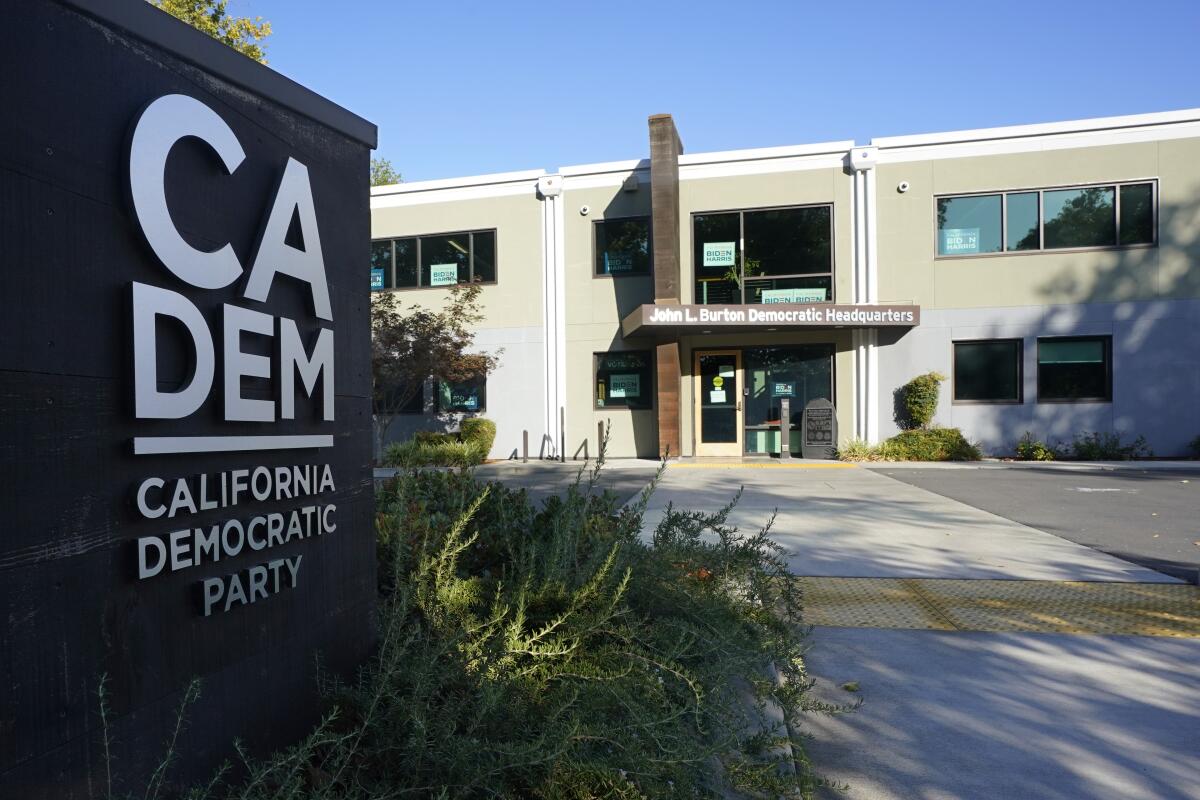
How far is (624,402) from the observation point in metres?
19.1

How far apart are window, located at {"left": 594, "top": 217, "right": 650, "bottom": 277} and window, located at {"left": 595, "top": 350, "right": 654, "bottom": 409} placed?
2066 mm

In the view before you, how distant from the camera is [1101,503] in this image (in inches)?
395

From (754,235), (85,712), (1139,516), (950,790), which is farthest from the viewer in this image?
(754,235)

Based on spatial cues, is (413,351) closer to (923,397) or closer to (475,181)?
(475,181)

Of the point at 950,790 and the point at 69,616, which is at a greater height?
the point at 69,616

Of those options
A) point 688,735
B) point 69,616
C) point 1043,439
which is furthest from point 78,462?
point 1043,439

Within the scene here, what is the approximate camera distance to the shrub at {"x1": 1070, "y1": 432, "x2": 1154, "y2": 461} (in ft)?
54.2

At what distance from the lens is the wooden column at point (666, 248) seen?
17.4 meters

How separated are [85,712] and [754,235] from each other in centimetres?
1832

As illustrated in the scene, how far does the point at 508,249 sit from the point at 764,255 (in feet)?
21.2

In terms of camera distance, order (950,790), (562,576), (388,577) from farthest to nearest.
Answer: (388,577)
(562,576)
(950,790)

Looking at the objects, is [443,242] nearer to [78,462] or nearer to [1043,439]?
[1043,439]

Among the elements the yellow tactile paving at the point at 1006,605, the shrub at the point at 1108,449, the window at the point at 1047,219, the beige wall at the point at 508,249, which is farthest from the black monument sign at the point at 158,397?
the shrub at the point at 1108,449

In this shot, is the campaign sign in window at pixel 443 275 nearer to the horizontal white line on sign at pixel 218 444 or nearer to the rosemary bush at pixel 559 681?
the rosemary bush at pixel 559 681
